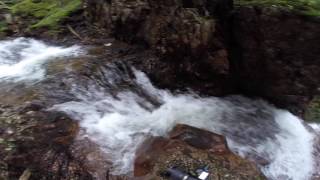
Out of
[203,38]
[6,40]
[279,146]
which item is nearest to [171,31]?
[203,38]

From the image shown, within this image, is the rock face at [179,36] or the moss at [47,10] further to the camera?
the moss at [47,10]

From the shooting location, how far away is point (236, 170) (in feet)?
15.6

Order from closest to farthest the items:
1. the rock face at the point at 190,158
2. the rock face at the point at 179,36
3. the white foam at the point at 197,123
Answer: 1. the rock face at the point at 190,158
2. the white foam at the point at 197,123
3. the rock face at the point at 179,36

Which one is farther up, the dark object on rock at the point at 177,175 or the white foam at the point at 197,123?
the dark object on rock at the point at 177,175

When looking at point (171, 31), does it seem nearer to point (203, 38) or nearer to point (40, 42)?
point (203, 38)

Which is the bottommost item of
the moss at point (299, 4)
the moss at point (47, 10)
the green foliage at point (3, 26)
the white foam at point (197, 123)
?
the white foam at point (197, 123)

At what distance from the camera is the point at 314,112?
802 cm

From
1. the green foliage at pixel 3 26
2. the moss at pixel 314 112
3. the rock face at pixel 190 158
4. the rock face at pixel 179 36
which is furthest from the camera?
the green foliage at pixel 3 26

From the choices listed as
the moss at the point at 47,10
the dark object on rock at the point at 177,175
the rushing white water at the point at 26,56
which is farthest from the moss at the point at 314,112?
the moss at the point at 47,10

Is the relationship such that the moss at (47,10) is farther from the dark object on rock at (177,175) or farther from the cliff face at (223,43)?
the dark object on rock at (177,175)

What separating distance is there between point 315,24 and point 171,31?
71.9 inches

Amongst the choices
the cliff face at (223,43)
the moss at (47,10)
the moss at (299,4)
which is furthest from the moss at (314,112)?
the moss at (47,10)

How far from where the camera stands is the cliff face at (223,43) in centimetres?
584

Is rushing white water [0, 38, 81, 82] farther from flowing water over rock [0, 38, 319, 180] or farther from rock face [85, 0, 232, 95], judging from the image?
rock face [85, 0, 232, 95]
